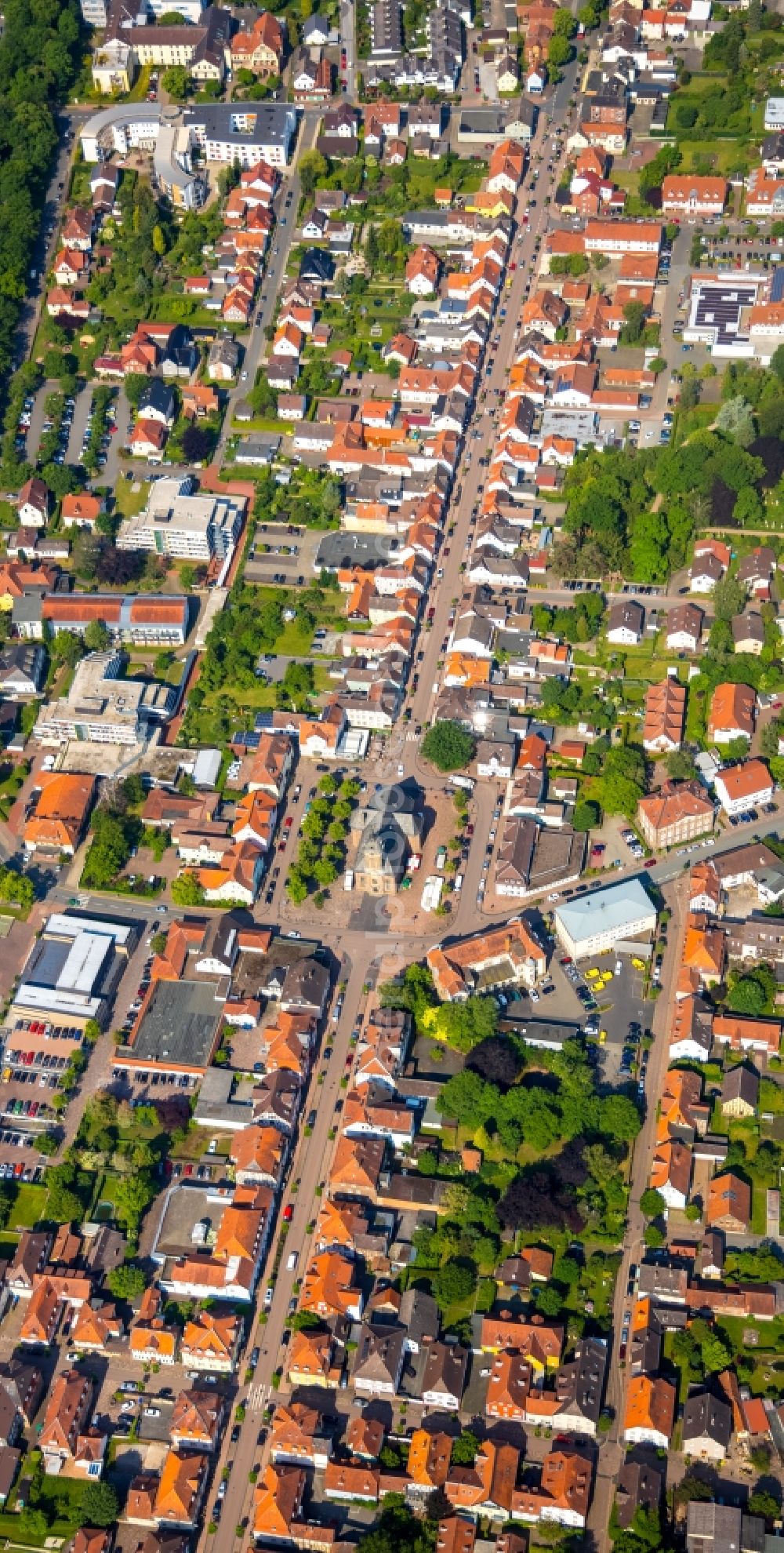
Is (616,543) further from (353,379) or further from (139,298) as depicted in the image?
(139,298)

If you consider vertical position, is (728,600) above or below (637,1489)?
above

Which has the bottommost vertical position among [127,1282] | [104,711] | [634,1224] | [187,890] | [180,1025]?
[127,1282]

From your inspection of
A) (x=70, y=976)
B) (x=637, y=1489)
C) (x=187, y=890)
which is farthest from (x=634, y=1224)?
(x=70, y=976)

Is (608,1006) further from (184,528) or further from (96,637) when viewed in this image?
(184,528)

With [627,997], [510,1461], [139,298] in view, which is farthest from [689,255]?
[510,1461]

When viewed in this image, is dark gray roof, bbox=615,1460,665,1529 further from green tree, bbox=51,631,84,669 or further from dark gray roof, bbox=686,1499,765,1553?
green tree, bbox=51,631,84,669

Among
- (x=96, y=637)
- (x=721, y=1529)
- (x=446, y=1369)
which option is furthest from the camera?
(x=96, y=637)

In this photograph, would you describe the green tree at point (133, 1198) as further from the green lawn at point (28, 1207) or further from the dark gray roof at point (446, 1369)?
the dark gray roof at point (446, 1369)

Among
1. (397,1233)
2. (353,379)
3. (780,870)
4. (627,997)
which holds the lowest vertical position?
(397,1233)
